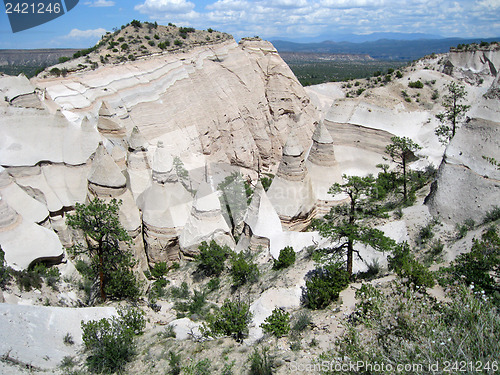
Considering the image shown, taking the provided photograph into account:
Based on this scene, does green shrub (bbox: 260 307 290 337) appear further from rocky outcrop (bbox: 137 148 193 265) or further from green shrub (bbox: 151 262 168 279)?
rocky outcrop (bbox: 137 148 193 265)

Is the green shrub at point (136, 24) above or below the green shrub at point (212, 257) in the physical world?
above

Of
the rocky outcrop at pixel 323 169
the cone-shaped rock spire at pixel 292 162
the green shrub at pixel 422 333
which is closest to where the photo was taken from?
the green shrub at pixel 422 333

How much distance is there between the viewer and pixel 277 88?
29.9 meters

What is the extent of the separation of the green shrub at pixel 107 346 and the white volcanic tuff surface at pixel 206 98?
14562 mm

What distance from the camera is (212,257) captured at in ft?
40.2

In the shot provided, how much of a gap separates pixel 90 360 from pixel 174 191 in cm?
764

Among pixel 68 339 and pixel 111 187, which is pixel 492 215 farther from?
pixel 111 187

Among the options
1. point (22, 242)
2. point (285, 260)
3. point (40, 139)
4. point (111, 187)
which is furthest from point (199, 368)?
point (40, 139)

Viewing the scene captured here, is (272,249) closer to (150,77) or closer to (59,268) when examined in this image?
(59,268)

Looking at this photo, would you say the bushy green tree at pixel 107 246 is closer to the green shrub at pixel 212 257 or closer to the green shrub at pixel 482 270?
the green shrub at pixel 212 257

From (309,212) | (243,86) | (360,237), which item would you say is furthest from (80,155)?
(243,86)

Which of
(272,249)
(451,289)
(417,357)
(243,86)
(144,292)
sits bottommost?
(144,292)

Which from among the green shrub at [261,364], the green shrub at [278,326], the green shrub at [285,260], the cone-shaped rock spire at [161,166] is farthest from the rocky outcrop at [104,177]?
the green shrub at [261,364]

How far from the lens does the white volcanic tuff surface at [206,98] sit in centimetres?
2072
